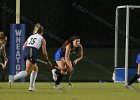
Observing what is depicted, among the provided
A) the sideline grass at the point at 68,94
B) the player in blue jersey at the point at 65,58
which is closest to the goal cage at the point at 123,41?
the player in blue jersey at the point at 65,58

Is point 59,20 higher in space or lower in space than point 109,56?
higher

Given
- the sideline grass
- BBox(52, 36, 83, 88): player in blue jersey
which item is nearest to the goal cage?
BBox(52, 36, 83, 88): player in blue jersey

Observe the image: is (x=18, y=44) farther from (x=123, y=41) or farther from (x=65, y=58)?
(x=123, y=41)

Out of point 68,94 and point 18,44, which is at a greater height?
point 18,44

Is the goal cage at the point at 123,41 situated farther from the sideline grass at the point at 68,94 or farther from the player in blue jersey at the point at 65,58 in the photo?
the sideline grass at the point at 68,94

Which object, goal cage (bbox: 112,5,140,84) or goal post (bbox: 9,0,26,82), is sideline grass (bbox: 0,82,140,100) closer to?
goal post (bbox: 9,0,26,82)

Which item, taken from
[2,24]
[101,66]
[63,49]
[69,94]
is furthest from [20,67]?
[2,24]

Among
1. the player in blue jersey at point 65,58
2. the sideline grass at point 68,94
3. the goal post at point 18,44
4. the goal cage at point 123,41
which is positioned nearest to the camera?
the sideline grass at point 68,94

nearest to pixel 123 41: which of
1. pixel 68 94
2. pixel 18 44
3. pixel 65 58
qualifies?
pixel 18 44

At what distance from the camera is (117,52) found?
19750mm

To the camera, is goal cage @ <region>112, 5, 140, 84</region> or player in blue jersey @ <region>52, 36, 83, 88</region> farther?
goal cage @ <region>112, 5, 140, 84</region>

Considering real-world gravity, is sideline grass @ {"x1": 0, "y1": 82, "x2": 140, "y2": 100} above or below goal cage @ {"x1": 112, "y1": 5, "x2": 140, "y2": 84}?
below

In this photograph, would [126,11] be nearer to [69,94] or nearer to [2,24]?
[69,94]

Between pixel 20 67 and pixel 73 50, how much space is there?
10.3ft
